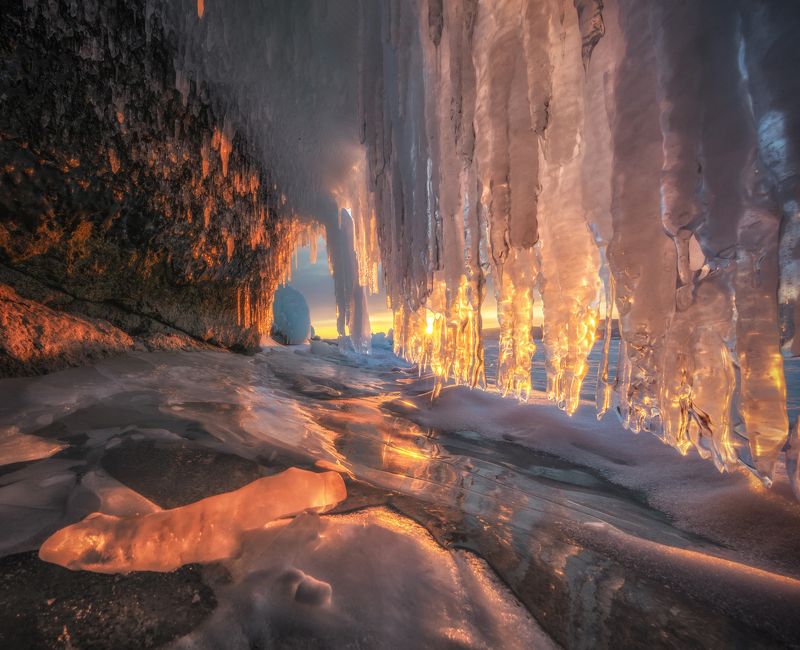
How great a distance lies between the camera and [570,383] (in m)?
1.83

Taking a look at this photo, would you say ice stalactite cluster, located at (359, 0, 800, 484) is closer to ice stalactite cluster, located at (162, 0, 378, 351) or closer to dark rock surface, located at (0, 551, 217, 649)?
ice stalactite cluster, located at (162, 0, 378, 351)

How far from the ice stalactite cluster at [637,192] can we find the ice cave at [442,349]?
1 cm

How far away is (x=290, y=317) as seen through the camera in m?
15.6

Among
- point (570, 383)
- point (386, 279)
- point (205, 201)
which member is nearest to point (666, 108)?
point (570, 383)

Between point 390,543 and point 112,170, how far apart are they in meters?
3.66

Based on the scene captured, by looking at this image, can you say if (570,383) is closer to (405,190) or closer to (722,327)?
(722,327)

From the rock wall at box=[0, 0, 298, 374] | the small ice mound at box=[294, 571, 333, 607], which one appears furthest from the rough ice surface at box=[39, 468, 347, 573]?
the rock wall at box=[0, 0, 298, 374]

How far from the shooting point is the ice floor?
28.4 inches

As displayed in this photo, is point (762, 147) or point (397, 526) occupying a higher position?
point (762, 147)

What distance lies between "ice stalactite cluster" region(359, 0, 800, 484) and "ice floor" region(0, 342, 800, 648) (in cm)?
37

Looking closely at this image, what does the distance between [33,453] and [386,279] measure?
327 centimetres

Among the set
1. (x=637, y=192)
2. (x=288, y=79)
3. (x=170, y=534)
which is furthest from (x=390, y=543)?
(x=288, y=79)

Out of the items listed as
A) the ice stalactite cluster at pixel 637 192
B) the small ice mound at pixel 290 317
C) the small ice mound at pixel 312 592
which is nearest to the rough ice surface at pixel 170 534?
the small ice mound at pixel 312 592

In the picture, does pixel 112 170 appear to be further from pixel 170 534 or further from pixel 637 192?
pixel 637 192
